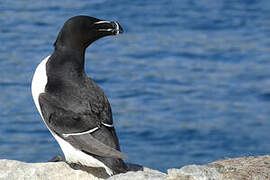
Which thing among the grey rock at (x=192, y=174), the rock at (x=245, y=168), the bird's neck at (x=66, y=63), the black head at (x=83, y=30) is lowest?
the rock at (x=245, y=168)

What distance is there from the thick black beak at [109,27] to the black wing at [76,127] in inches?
→ 31.6

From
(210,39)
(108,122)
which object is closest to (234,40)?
(210,39)

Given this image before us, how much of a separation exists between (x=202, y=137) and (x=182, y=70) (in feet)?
6.80

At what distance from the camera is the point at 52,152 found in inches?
494

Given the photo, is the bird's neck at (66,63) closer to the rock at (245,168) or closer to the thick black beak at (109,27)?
the thick black beak at (109,27)

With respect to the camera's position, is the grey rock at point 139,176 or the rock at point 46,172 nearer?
the grey rock at point 139,176

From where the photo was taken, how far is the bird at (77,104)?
6.57 meters

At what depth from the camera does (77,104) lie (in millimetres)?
6730

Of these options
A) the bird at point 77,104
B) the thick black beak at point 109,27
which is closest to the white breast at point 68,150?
the bird at point 77,104

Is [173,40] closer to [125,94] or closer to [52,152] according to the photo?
[125,94]

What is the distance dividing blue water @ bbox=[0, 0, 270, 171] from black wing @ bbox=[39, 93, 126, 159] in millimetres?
5414

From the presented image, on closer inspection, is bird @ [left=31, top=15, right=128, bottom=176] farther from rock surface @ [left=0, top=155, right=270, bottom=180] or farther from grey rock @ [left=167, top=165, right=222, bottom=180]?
grey rock @ [left=167, top=165, right=222, bottom=180]

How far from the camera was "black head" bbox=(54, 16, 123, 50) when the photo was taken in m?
7.12

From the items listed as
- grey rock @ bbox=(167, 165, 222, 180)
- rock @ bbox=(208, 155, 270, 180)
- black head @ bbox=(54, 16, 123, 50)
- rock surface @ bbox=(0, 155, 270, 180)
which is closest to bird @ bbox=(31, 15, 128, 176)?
black head @ bbox=(54, 16, 123, 50)
